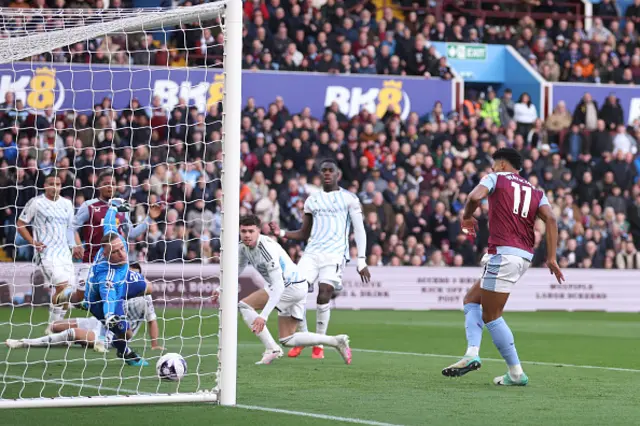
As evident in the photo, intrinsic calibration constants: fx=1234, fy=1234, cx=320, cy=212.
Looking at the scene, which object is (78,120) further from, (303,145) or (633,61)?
(633,61)

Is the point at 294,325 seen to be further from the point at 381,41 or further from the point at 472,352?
the point at 381,41

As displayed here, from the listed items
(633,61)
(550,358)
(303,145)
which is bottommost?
(550,358)

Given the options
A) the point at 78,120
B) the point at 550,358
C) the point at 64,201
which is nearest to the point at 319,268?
the point at 550,358

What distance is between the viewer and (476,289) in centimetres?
1105

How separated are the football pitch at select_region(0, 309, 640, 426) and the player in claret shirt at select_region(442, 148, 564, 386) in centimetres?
34

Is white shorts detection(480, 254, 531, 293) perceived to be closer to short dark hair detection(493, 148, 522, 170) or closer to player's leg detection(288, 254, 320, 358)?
short dark hair detection(493, 148, 522, 170)

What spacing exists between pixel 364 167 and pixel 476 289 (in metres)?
14.8

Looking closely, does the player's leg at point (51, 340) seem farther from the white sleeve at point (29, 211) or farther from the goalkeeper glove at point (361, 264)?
the goalkeeper glove at point (361, 264)

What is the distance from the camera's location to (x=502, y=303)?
1060cm

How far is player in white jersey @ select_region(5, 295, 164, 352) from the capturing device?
12.9m

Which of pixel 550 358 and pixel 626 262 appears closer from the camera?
pixel 550 358

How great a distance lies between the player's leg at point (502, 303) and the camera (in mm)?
10508

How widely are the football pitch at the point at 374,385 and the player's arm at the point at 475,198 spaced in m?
1.38

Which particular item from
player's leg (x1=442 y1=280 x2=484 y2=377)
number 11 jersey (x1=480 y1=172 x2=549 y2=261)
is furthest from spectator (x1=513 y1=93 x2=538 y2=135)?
number 11 jersey (x1=480 y1=172 x2=549 y2=261)
